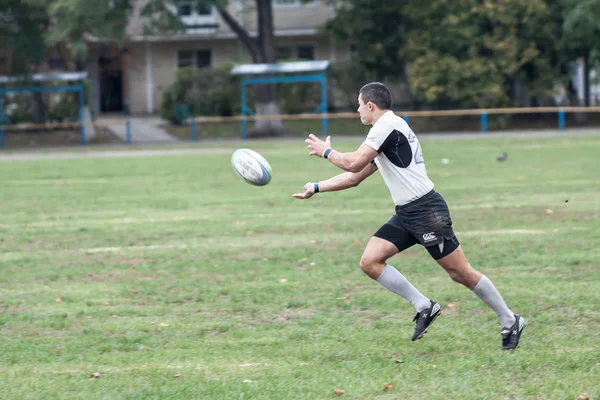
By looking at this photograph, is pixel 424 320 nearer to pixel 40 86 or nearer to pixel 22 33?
pixel 22 33

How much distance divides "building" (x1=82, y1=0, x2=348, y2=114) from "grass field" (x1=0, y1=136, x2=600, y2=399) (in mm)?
34684

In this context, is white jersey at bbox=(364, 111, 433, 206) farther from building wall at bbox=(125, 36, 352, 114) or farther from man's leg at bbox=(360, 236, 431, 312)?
building wall at bbox=(125, 36, 352, 114)

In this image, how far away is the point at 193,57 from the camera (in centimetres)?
5416

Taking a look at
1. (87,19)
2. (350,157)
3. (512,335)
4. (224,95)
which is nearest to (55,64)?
(224,95)

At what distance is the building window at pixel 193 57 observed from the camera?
54094mm

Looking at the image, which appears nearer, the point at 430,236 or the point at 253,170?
the point at 430,236

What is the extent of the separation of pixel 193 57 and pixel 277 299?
4683cm

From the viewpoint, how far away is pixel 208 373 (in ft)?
20.6

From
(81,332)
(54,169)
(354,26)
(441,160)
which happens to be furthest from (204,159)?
(81,332)

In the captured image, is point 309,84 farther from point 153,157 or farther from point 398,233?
point 398,233

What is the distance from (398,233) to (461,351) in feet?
3.24

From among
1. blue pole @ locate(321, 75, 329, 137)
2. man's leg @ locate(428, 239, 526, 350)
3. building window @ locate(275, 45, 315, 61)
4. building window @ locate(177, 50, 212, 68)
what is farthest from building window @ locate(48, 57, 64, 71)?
man's leg @ locate(428, 239, 526, 350)

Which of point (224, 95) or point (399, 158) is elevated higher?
point (399, 158)

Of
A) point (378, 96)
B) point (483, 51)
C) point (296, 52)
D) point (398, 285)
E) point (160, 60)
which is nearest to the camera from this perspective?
point (378, 96)
